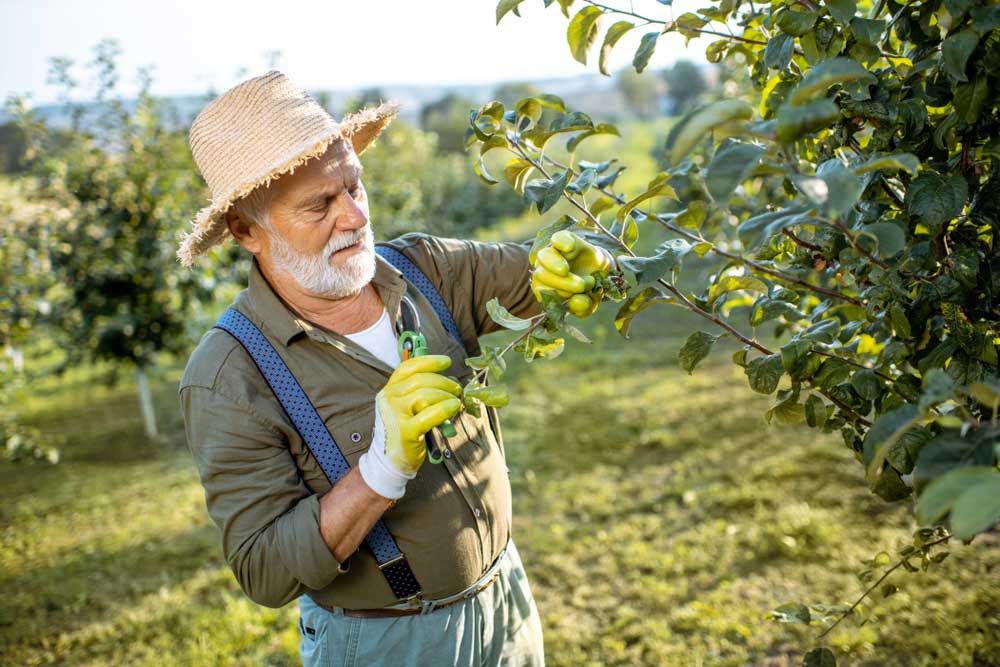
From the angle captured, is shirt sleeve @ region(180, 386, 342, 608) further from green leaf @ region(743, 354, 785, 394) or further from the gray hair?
green leaf @ region(743, 354, 785, 394)

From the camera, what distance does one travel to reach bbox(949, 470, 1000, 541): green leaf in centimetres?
68

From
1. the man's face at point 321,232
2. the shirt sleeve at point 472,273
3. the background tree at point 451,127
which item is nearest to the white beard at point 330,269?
the man's face at point 321,232

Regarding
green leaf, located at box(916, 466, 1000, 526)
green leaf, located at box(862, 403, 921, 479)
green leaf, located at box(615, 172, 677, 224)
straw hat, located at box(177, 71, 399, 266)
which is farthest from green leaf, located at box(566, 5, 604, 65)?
green leaf, located at box(916, 466, 1000, 526)

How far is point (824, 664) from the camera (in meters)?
1.71

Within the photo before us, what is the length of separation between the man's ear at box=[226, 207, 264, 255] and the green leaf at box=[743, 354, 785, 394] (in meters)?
1.19

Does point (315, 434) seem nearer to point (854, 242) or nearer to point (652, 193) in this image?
point (652, 193)

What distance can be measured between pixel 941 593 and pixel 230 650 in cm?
298

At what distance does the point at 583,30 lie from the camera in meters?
1.46

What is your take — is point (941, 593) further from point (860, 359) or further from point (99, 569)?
point (99, 569)

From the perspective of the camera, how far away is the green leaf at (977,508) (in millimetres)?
684

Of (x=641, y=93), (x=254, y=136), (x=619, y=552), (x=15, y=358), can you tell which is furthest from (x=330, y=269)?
(x=641, y=93)

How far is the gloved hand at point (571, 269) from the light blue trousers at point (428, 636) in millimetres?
842

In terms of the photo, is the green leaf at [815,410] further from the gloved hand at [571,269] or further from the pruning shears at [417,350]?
the pruning shears at [417,350]

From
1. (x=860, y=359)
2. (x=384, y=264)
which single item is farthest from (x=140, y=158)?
(x=860, y=359)
